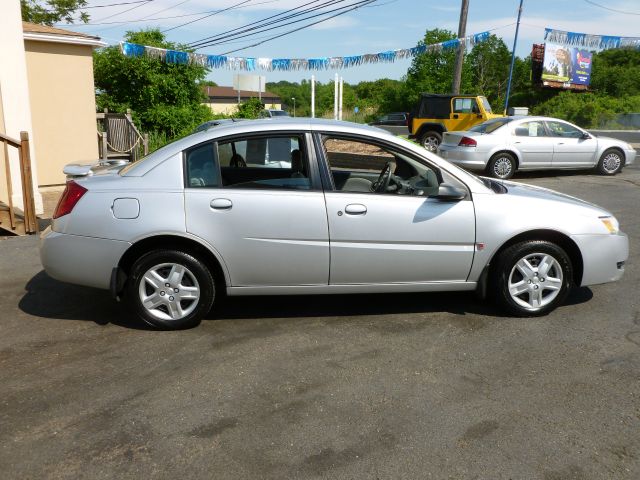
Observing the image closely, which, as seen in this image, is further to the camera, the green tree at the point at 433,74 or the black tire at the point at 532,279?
the green tree at the point at 433,74

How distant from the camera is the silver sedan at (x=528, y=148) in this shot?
521 inches

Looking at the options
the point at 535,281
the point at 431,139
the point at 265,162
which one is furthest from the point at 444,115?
the point at 265,162

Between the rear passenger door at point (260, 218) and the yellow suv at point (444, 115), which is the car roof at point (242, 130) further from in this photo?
the yellow suv at point (444, 115)

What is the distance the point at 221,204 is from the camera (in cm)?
448

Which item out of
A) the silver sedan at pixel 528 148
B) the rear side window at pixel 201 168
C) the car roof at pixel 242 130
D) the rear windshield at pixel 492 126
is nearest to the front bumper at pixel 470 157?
the silver sedan at pixel 528 148

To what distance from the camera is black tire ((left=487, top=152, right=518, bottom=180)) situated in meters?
13.3

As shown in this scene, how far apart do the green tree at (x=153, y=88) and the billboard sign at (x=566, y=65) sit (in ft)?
133

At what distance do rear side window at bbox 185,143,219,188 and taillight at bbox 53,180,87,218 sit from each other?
32.3 inches

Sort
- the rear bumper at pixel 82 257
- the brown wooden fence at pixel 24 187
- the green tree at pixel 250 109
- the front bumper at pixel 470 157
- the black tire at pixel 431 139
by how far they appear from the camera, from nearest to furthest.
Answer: the rear bumper at pixel 82 257 < the brown wooden fence at pixel 24 187 < the front bumper at pixel 470 157 < the black tire at pixel 431 139 < the green tree at pixel 250 109

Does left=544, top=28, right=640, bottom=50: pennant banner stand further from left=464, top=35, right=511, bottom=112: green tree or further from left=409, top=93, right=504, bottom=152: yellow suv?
left=464, top=35, right=511, bottom=112: green tree

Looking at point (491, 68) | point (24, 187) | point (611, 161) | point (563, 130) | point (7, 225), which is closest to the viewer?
point (24, 187)

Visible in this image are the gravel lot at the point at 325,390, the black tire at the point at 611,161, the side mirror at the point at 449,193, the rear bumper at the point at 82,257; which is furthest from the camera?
the black tire at the point at 611,161

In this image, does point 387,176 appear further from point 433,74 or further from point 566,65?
point 566,65

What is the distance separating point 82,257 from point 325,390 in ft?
7.11
